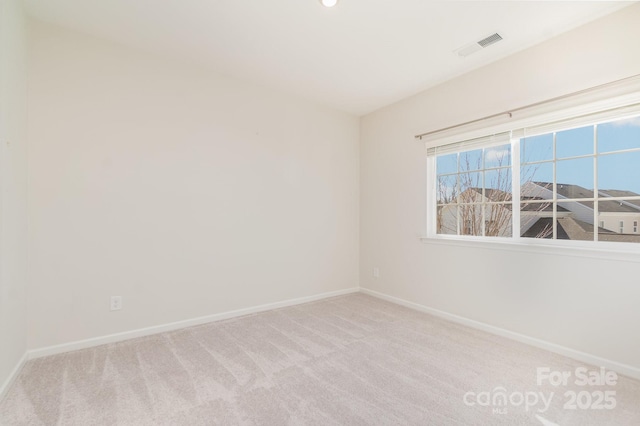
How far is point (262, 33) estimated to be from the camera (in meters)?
2.43

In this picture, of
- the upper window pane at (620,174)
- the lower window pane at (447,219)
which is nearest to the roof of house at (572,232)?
the upper window pane at (620,174)

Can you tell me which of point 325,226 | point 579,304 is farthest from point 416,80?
point 579,304

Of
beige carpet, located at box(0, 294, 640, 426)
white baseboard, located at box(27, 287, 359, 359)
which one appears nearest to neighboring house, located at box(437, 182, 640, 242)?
beige carpet, located at box(0, 294, 640, 426)

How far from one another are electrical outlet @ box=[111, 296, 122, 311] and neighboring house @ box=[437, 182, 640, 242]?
131 inches

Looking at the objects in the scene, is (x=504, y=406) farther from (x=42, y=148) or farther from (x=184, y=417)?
(x=42, y=148)

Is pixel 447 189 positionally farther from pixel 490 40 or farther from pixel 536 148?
pixel 490 40

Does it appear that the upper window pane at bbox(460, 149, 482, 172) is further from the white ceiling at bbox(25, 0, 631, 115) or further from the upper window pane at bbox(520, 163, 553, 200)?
the white ceiling at bbox(25, 0, 631, 115)

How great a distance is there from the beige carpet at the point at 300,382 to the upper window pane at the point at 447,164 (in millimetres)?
1723

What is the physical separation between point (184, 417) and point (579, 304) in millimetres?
2887

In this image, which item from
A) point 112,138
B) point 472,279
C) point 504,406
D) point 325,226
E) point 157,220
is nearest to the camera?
point 504,406

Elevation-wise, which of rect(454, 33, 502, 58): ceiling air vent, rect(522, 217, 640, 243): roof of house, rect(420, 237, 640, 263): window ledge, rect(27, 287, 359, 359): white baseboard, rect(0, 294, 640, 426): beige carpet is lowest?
rect(0, 294, 640, 426): beige carpet

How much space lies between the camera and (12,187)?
6.39 ft

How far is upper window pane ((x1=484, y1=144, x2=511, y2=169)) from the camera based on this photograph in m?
2.85

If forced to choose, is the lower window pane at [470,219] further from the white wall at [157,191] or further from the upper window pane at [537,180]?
the white wall at [157,191]
